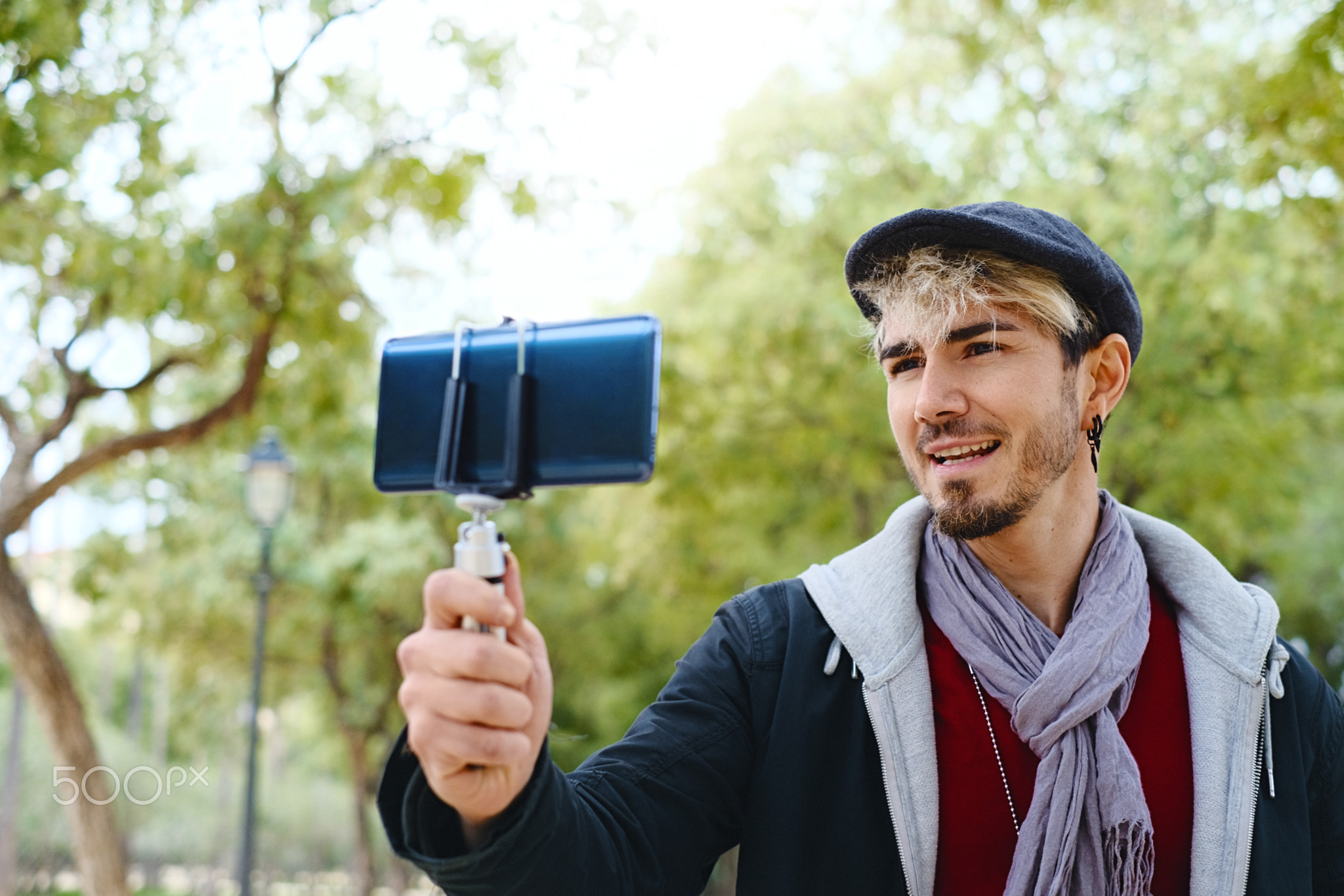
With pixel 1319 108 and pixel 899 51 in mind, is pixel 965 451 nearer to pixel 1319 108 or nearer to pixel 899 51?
pixel 1319 108

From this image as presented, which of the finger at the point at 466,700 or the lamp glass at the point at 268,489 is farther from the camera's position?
the lamp glass at the point at 268,489

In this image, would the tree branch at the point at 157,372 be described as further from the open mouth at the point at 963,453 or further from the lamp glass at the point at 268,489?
the open mouth at the point at 963,453

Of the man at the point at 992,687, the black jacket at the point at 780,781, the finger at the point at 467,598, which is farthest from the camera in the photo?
the man at the point at 992,687

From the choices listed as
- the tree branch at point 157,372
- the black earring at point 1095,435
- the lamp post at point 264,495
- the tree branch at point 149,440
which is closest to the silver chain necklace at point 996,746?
the black earring at point 1095,435

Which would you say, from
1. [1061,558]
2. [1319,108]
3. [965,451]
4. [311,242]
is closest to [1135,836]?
[1061,558]

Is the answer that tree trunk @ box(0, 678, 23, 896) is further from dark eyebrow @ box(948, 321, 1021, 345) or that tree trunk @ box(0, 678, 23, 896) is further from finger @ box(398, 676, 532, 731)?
finger @ box(398, 676, 532, 731)

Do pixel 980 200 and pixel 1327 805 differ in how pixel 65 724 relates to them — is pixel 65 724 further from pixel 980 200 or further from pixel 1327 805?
pixel 980 200

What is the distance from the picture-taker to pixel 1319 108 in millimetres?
5336

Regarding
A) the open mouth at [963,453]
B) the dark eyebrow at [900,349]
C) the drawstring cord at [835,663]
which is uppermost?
the dark eyebrow at [900,349]

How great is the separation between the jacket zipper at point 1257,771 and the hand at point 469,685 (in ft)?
4.29

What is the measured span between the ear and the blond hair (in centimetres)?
11

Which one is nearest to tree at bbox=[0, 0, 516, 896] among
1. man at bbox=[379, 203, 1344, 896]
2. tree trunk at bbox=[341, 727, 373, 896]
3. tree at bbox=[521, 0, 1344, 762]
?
tree at bbox=[521, 0, 1344, 762]

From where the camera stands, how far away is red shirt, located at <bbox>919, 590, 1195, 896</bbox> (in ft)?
5.90

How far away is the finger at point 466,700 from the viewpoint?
1.10 metres
